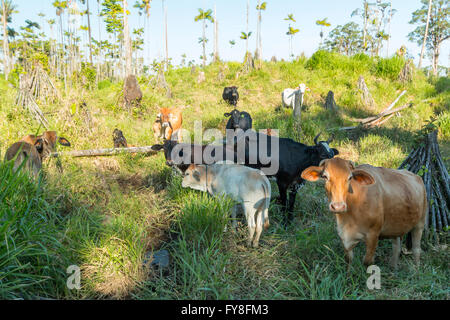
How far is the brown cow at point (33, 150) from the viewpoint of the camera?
4.25 meters

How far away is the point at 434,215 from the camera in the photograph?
3648mm

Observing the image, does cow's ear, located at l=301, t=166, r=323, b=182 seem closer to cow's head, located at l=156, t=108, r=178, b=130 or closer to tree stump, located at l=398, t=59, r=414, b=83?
cow's head, located at l=156, t=108, r=178, b=130

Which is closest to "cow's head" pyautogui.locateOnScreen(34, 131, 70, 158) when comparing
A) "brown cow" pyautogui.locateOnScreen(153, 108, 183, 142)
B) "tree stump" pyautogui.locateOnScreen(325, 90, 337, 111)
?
"brown cow" pyautogui.locateOnScreen(153, 108, 183, 142)

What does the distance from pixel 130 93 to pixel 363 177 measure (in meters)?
9.24

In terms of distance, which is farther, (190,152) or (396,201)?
(190,152)

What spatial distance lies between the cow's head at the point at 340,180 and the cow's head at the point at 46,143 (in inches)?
174

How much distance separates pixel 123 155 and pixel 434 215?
590 cm

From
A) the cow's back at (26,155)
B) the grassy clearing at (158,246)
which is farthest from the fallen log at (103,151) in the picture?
the cow's back at (26,155)

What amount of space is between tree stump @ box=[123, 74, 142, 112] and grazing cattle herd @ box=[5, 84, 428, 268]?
16.9ft

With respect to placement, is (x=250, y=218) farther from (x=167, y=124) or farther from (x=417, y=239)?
(x=167, y=124)

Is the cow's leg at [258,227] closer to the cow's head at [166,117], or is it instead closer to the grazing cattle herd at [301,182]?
the grazing cattle herd at [301,182]

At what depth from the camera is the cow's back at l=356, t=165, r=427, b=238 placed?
280cm

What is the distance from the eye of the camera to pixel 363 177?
2613 millimetres

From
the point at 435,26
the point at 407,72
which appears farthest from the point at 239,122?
the point at 435,26
